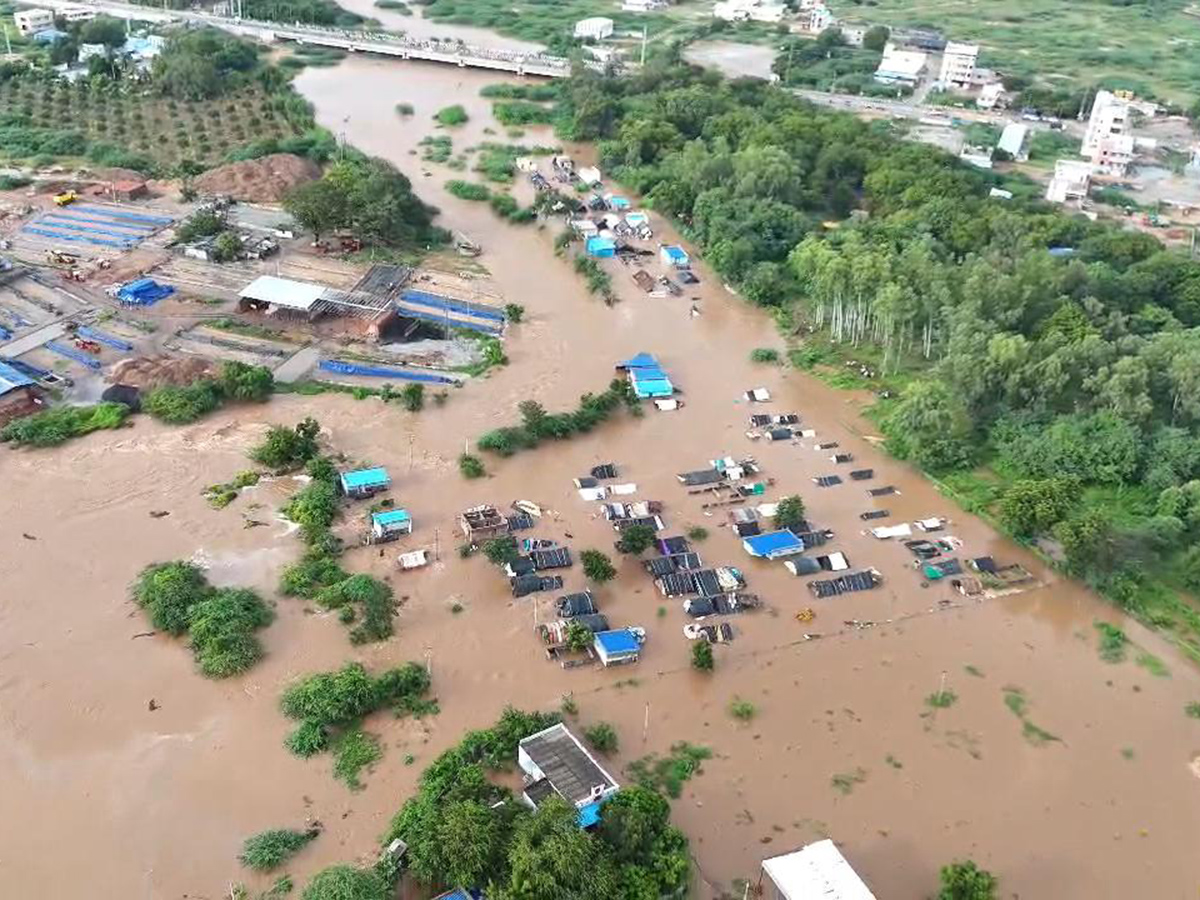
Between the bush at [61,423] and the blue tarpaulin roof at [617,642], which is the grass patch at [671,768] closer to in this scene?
the blue tarpaulin roof at [617,642]

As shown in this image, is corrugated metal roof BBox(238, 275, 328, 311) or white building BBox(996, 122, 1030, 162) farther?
white building BBox(996, 122, 1030, 162)

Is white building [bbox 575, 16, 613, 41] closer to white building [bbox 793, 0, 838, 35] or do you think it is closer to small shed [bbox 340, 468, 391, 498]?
white building [bbox 793, 0, 838, 35]

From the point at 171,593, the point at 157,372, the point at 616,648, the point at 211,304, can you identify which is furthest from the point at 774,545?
the point at 211,304

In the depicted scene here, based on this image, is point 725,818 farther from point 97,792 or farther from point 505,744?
point 97,792

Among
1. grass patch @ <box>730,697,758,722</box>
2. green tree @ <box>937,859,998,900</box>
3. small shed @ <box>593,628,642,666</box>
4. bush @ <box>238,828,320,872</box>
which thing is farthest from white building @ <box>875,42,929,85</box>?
bush @ <box>238,828,320,872</box>

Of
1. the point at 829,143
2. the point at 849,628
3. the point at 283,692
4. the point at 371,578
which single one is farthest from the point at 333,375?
the point at 829,143

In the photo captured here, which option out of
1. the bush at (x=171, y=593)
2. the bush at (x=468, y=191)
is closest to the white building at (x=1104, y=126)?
the bush at (x=468, y=191)

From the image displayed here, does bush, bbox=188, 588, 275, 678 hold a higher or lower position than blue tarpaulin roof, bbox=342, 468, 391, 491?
lower
